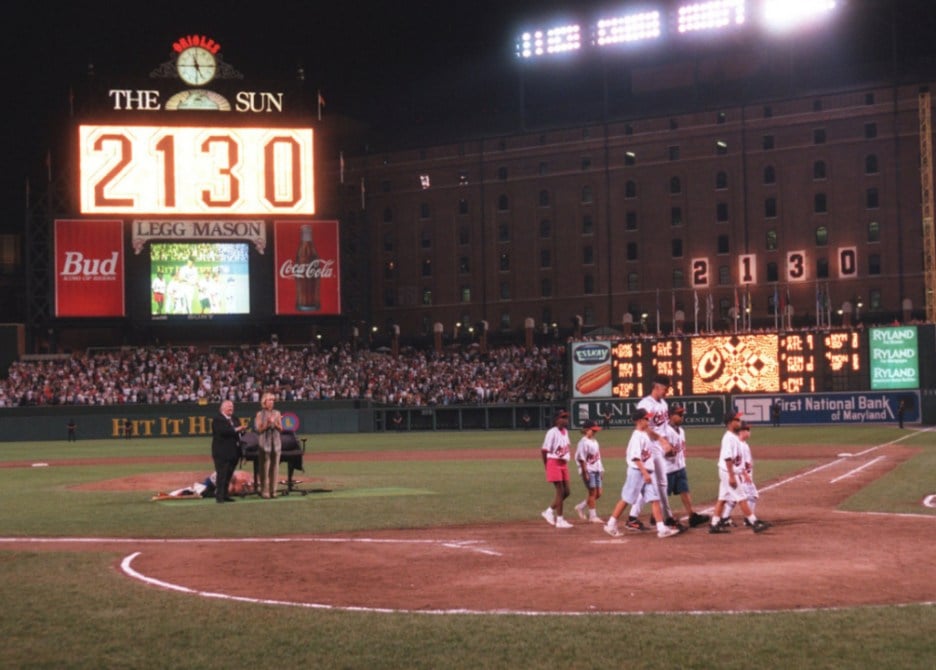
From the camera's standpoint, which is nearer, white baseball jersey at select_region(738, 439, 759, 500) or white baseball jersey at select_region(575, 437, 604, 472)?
white baseball jersey at select_region(738, 439, 759, 500)

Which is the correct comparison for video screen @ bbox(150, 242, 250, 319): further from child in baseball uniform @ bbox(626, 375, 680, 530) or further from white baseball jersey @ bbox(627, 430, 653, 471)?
white baseball jersey @ bbox(627, 430, 653, 471)

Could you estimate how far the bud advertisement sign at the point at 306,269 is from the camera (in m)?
68.1

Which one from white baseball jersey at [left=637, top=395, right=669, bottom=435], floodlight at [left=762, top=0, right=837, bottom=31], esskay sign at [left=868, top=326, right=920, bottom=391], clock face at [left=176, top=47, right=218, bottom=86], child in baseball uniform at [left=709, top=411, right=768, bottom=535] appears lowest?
child in baseball uniform at [left=709, top=411, right=768, bottom=535]

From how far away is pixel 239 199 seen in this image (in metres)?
67.0

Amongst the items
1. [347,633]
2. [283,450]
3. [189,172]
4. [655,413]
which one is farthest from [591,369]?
[347,633]

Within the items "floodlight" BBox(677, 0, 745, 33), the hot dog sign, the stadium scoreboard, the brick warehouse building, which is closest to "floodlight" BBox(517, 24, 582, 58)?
the brick warehouse building

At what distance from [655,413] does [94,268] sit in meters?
56.9

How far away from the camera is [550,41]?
9400cm

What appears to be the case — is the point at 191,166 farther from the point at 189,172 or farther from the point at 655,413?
the point at 655,413

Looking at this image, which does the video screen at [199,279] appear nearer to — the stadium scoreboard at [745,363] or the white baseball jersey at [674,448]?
the stadium scoreboard at [745,363]

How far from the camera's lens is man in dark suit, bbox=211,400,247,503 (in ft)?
66.3

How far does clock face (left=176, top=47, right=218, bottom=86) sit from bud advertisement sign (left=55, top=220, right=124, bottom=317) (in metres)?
10.1

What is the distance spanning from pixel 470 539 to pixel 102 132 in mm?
57436

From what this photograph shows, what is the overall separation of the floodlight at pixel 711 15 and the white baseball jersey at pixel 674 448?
75.9 m
